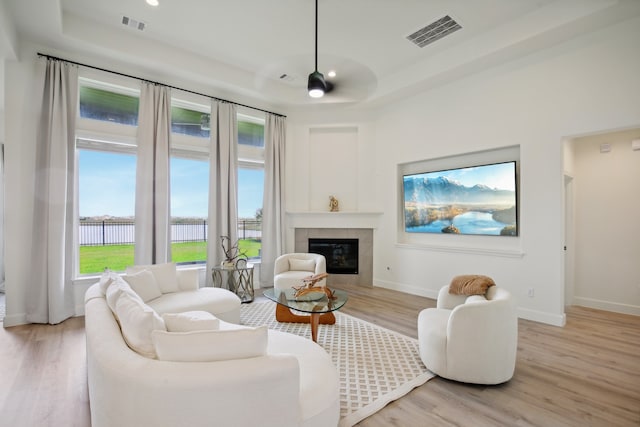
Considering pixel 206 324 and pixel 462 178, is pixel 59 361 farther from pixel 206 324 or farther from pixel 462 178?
pixel 462 178

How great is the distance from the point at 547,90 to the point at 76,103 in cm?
598

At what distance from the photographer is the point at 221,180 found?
515 centimetres

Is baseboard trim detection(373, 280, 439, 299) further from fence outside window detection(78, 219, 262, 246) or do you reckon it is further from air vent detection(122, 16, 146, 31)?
air vent detection(122, 16, 146, 31)

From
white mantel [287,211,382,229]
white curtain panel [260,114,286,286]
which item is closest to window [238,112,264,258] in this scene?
white curtain panel [260,114,286,286]

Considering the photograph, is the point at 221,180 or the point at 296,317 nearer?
the point at 296,317

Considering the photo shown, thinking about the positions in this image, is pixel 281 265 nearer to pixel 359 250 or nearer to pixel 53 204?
pixel 359 250

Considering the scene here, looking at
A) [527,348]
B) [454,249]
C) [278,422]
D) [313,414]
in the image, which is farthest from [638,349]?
[278,422]

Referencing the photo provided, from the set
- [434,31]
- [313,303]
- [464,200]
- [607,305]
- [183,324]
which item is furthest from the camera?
[464,200]

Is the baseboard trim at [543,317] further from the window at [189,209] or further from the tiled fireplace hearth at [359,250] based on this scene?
the window at [189,209]

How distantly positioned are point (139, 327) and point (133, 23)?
396 cm

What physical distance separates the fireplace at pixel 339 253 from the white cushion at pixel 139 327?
4.38 m

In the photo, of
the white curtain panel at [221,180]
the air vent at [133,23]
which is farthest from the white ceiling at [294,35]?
the white curtain panel at [221,180]

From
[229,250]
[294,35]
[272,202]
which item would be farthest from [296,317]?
[294,35]

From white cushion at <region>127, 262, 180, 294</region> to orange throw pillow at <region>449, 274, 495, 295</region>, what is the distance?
10.1ft
